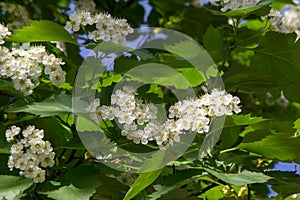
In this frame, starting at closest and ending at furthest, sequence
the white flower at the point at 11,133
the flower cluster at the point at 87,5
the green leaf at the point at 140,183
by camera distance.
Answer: the green leaf at the point at 140,183 → the white flower at the point at 11,133 → the flower cluster at the point at 87,5

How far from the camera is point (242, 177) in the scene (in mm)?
1233

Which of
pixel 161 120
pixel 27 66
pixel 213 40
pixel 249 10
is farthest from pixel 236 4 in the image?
pixel 27 66

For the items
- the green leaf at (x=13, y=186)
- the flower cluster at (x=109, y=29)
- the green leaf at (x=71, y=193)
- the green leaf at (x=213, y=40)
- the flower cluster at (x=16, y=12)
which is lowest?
the green leaf at (x=13, y=186)

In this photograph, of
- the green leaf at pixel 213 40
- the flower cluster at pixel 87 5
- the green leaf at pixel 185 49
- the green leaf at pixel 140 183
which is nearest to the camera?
the green leaf at pixel 140 183

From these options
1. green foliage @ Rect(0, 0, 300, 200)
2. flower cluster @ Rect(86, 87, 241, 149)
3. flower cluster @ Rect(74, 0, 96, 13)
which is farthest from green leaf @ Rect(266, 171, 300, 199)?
flower cluster @ Rect(74, 0, 96, 13)

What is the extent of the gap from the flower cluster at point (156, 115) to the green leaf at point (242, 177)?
3.6 inches

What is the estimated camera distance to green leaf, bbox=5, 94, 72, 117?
127 centimetres

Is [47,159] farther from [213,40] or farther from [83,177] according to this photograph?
[213,40]

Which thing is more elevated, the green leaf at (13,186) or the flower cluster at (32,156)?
the flower cluster at (32,156)

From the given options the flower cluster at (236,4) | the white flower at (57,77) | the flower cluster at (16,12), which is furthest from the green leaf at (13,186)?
the flower cluster at (16,12)

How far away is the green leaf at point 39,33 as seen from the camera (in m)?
1.42

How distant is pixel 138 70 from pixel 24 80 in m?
0.26

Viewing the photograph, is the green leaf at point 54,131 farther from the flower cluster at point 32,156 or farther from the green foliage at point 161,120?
the flower cluster at point 32,156

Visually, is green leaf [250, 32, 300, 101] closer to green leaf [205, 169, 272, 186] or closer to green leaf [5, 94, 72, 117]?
green leaf [205, 169, 272, 186]
